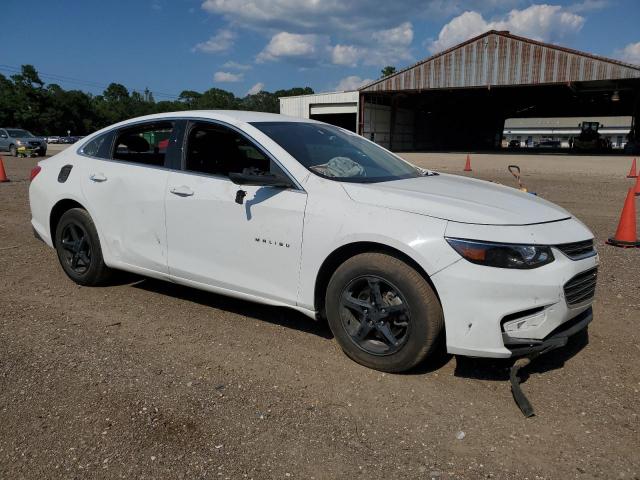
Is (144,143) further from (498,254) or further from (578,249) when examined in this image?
(578,249)

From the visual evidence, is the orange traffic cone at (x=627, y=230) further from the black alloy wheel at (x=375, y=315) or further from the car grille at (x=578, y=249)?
the black alloy wheel at (x=375, y=315)

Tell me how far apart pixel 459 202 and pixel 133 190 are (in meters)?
2.69

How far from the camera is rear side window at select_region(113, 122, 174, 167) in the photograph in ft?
14.5

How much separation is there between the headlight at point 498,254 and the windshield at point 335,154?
1.01 m

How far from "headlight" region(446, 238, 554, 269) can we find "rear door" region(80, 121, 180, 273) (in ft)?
7.98

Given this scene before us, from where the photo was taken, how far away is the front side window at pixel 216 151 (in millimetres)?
4188

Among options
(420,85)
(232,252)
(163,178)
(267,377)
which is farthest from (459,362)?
(420,85)

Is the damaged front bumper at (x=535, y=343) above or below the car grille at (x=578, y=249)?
below

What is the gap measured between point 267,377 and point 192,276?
1182 mm

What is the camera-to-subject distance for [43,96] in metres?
85.0

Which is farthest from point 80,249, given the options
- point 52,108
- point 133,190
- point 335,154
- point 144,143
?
point 52,108

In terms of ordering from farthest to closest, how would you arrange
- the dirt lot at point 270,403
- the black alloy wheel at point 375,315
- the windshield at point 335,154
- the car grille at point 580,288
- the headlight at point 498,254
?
the windshield at point 335,154 < the black alloy wheel at point 375,315 < the car grille at point 580,288 < the headlight at point 498,254 < the dirt lot at point 270,403

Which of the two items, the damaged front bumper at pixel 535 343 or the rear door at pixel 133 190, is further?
the rear door at pixel 133 190

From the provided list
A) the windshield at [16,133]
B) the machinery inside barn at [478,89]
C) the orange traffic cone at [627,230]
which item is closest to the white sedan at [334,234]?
the orange traffic cone at [627,230]
